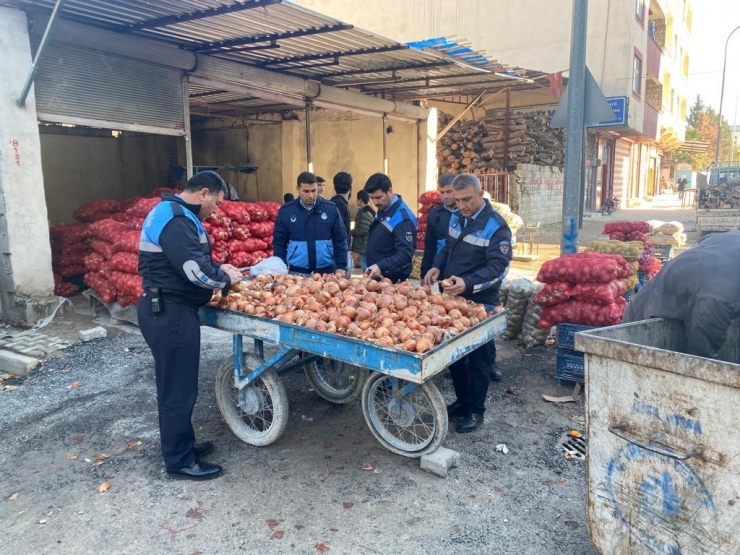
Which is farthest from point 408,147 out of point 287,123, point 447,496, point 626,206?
point 626,206

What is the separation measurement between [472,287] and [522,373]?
77.0 inches

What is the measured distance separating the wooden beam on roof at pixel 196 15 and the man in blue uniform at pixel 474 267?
3.70 metres

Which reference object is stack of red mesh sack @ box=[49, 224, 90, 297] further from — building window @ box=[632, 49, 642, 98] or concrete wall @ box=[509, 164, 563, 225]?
building window @ box=[632, 49, 642, 98]

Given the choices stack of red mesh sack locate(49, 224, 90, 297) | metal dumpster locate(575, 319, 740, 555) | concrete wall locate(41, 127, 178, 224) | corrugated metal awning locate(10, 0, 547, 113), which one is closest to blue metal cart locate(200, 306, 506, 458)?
metal dumpster locate(575, 319, 740, 555)

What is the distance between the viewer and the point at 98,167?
14.2m

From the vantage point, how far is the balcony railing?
27625 millimetres

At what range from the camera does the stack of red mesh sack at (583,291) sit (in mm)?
5398

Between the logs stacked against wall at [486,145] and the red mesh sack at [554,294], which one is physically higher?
the logs stacked against wall at [486,145]

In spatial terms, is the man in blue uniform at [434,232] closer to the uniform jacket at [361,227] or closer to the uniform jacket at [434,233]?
the uniform jacket at [434,233]

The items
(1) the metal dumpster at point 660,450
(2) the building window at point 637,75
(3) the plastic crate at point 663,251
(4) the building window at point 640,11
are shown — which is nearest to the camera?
(1) the metal dumpster at point 660,450

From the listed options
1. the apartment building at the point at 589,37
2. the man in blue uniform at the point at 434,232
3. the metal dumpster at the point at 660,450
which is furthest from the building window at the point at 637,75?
the metal dumpster at the point at 660,450

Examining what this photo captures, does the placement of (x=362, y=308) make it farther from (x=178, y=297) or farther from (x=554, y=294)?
(x=554, y=294)

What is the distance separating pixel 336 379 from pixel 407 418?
55.1 inches

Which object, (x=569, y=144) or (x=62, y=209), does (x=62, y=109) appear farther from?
(x=62, y=209)
